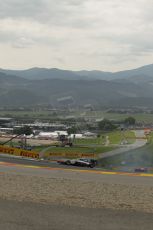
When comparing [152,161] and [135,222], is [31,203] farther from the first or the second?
[152,161]

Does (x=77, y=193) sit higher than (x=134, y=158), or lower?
higher

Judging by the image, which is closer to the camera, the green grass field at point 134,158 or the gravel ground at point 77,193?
the gravel ground at point 77,193

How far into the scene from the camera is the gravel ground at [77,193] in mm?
12000

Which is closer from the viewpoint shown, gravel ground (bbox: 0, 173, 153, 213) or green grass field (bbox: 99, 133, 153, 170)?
gravel ground (bbox: 0, 173, 153, 213)

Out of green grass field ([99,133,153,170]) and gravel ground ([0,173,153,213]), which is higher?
gravel ground ([0,173,153,213])

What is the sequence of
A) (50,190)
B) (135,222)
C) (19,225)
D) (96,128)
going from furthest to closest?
1. (96,128)
2. (50,190)
3. (135,222)
4. (19,225)

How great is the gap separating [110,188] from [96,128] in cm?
15920

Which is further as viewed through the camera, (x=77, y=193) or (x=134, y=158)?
(x=134, y=158)

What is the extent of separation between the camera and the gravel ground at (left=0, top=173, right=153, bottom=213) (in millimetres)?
12000

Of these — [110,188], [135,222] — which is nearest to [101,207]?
[135,222]

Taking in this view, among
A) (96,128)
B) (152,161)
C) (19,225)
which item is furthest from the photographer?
(96,128)

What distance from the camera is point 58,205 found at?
11.5m

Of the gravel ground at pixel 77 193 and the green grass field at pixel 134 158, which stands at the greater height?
the gravel ground at pixel 77 193

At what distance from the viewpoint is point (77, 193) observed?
45.3 feet
